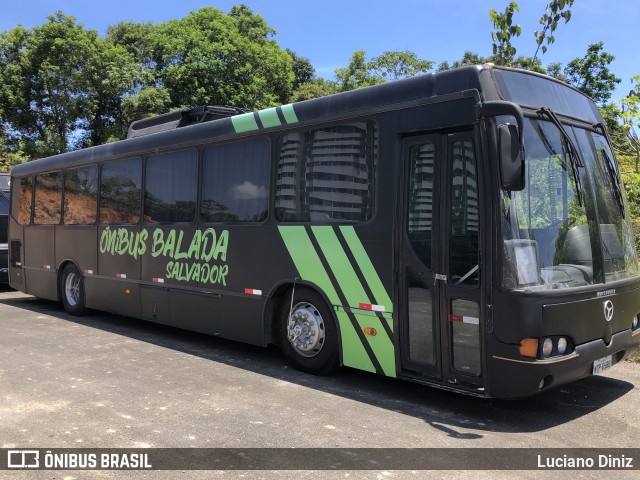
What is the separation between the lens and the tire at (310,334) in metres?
6.24

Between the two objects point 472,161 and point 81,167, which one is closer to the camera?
point 472,161

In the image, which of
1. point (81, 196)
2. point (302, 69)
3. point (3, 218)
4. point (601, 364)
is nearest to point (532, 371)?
point (601, 364)

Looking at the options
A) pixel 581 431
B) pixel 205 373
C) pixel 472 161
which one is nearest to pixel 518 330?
pixel 581 431

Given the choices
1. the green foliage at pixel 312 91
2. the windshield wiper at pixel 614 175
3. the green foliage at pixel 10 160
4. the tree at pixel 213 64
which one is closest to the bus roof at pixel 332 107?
the windshield wiper at pixel 614 175

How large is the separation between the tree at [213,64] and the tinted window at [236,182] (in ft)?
72.8

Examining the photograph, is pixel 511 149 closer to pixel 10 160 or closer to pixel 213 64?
pixel 10 160

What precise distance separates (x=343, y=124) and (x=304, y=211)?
3.45 ft

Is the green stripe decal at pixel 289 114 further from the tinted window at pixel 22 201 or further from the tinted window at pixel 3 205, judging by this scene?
the tinted window at pixel 3 205

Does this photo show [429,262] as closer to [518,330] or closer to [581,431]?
[518,330]

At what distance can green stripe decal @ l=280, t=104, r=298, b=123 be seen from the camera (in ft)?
21.6

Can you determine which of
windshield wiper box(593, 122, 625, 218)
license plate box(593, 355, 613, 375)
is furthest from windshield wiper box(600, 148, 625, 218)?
license plate box(593, 355, 613, 375)

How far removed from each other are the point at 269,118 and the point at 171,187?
2229 millimetres

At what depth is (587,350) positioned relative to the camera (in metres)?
4.92

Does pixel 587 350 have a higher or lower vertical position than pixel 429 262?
lower
